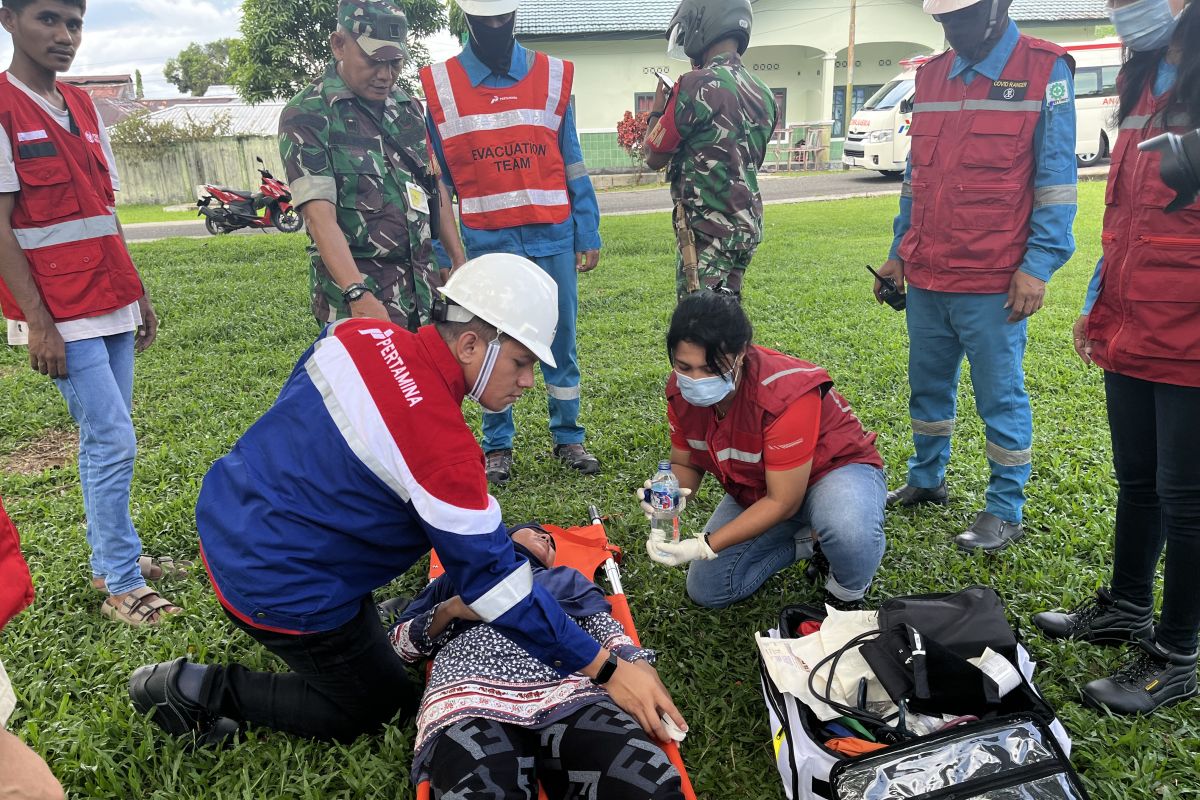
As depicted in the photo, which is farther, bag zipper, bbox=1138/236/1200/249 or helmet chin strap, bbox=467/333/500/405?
bag zipper, bbox=1138/236/1200/249

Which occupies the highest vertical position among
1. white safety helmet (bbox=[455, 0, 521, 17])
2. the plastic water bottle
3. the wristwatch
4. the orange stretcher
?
white safety helmet (bbox=[455, 0, 521, 17])

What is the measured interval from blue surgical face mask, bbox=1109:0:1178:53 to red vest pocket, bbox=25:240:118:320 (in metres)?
3.42

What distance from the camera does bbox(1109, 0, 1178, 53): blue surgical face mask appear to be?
2133 mm

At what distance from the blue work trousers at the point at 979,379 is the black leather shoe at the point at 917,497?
0.47ft

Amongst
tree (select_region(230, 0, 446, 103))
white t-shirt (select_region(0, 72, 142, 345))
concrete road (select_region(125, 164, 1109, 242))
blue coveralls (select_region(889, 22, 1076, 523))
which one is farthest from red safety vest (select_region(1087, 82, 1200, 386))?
concrete road (select_region(125, 164, 1109, 242))

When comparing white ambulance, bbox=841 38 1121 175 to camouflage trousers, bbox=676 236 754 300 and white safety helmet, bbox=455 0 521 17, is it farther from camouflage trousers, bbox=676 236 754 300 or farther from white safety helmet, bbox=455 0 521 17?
white safety helmet, bbox=455 0 521 17

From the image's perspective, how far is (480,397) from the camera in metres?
2.02

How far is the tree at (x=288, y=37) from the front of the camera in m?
12.2

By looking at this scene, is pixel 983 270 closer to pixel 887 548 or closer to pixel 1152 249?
pixel 1152 249

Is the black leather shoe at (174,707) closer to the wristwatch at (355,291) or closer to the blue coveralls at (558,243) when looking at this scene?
the wristwatch at (355,291)

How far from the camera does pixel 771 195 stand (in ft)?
55.7

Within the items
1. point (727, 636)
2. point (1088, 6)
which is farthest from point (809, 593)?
point (1088, 6)

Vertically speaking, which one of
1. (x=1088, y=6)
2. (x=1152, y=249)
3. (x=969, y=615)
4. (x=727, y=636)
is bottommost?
(x=727, y=636)

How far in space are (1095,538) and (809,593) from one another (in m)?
1.27
